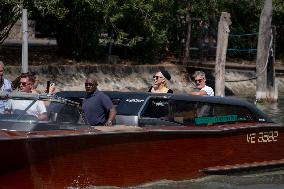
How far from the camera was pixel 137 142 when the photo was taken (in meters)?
10.3

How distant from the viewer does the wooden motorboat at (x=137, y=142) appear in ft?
31.3

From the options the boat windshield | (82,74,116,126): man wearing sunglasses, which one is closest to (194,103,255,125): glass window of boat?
(82,74,116,126): man wearing sunglasses

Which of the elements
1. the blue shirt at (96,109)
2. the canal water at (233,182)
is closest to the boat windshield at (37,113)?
the blue shirt at (96,109)

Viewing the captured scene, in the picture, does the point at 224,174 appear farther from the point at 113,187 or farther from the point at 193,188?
the point at 113,187

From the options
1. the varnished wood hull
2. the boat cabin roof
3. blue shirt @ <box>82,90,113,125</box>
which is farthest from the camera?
blue shirt @ <box>82,90,113,125</box>

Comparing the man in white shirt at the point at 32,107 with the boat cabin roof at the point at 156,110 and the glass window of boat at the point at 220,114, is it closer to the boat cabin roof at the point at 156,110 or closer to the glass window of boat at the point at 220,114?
the boat cabin roof at the point at 156,110

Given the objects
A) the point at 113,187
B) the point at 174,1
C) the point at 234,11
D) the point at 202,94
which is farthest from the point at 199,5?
the point at 113,187

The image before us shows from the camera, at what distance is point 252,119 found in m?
12.0

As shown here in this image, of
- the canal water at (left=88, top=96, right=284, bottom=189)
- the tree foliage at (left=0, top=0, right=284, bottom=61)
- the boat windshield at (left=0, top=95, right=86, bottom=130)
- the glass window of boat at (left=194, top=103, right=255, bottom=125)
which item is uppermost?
the tree foliage at (left=0, top=0, right=284, bottom=61)

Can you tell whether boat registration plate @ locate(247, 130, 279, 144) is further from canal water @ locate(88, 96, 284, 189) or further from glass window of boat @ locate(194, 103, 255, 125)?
canal water @ locate(88, 96, 284, 189)

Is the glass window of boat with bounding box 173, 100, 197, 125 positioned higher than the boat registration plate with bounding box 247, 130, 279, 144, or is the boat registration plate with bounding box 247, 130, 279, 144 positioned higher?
the glass window of boat with bounding box 173, 100, 197, 125

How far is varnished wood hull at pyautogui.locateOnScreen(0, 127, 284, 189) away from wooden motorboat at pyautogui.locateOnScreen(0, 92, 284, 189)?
1 centimetres

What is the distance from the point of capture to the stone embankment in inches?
885

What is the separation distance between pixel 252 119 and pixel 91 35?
13.9 m
